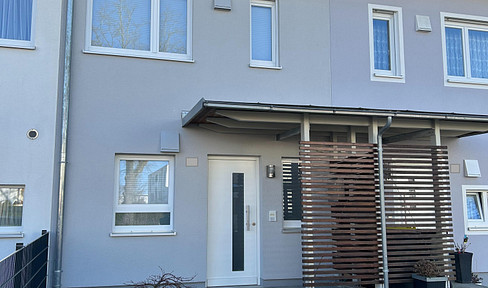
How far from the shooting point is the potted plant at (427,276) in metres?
6.64

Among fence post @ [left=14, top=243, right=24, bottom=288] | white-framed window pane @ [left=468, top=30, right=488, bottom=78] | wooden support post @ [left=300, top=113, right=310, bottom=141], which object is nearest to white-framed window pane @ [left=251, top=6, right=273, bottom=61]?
wooden support post @ [left=300, top=113, right=310, bottom=141]

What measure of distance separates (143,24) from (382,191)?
4575 millimetres

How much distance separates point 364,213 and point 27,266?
4.49 meters

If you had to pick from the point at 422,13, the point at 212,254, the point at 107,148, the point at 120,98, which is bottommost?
the point at 212,254

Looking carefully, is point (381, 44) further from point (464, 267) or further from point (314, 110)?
point (464, 267)

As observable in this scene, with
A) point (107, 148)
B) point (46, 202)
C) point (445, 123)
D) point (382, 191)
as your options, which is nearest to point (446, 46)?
point (445, 123)

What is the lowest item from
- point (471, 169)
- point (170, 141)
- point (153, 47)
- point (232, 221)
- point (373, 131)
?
point (232, 221)

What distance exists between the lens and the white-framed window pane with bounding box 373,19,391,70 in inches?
348

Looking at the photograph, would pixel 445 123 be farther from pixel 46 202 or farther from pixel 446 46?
pixel 46 202

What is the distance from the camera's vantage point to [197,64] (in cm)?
768

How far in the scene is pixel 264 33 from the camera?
27.1 feet

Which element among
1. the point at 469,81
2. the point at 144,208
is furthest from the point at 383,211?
the point at 469,81

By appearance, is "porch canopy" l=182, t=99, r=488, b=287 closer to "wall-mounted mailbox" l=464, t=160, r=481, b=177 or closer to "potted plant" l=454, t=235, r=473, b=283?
"potted plant" l=454, t=235, r=473, b=283

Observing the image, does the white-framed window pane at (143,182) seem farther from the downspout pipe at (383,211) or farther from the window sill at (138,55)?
the downspout pipe at (383,211)
